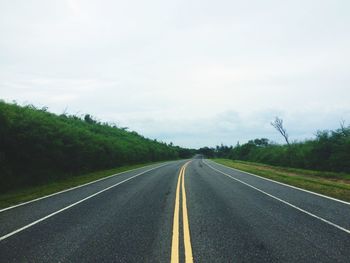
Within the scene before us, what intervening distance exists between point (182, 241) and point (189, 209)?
339cm

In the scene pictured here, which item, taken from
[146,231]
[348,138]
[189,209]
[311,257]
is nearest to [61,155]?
[189,209]

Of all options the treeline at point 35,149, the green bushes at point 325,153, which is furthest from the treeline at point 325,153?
the treeline at point 35,149

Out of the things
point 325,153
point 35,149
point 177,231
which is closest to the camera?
point 177,231

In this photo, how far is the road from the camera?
517 centimetres

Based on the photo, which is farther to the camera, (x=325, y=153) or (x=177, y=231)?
(x=325, y=153)

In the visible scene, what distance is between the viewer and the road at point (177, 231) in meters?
5.17

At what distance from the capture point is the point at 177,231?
6668 mm

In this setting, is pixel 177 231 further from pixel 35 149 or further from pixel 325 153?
pixel 325 153

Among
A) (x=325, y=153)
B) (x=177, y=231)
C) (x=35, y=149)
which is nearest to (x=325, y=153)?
(x=325, y=153)

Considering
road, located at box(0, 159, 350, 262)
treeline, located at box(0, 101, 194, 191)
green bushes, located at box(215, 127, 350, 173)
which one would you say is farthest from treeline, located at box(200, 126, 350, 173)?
treeline, located at box(0, 101, 194, 191)

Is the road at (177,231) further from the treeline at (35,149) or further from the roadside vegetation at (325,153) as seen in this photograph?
A: the roadside vegetation at (325,153)

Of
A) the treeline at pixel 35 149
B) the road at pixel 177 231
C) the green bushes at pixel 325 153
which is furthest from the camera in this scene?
the green bushes at pixel 325 153

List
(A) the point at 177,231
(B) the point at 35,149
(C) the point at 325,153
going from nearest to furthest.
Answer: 1. (A) the point at 177,231
2. (B) the point at 35,149
3. (C) the point at 325,153

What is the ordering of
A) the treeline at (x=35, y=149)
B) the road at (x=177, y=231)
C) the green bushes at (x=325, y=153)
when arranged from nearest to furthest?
the road at (x=177, y=231), the treeline at (x=35, y=149), the green bushes at (x=325, y=153)
